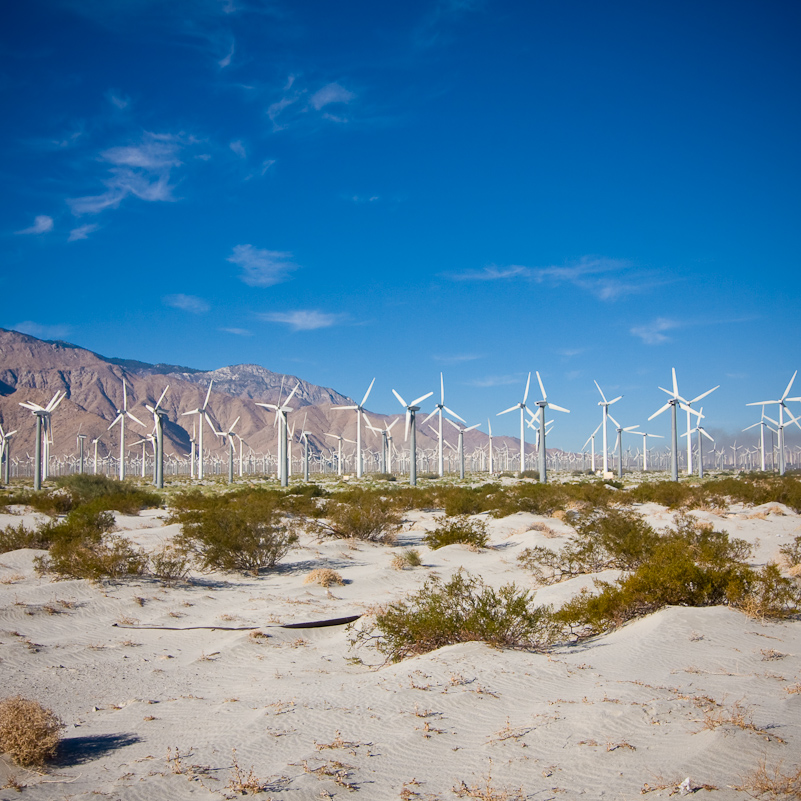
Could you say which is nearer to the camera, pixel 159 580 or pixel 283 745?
pixel 283 745

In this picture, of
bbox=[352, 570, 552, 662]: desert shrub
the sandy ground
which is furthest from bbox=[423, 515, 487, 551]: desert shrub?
bbox=[352, 570, 552, 662]: desert shrub

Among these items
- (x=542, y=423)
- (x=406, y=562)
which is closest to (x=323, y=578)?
(x=406, y=562)

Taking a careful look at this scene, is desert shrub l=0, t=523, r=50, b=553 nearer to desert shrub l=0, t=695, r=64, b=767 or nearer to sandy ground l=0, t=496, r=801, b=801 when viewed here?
sandy ground l=0, t=496, r=801, b=801

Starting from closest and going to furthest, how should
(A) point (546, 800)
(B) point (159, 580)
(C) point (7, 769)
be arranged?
(A) point (546, 800) < (C) point (7, 769) < (B) point (159, 580)

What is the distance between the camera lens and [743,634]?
379 inches

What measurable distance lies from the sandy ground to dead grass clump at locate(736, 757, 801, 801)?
19cm

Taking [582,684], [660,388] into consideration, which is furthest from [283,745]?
[660,388]

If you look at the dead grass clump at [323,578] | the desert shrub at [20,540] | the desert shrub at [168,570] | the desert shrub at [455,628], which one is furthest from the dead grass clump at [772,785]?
the desert shrub at [20,540]

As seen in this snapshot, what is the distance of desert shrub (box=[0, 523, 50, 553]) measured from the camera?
17.5 metres

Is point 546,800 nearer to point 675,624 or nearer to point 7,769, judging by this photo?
point 7,769

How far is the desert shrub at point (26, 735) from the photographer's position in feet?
18.4

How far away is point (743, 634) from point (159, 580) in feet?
38.0

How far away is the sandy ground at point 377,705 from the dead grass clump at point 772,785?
0.19 meters

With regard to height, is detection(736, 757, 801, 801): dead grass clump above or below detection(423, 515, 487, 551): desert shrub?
above
